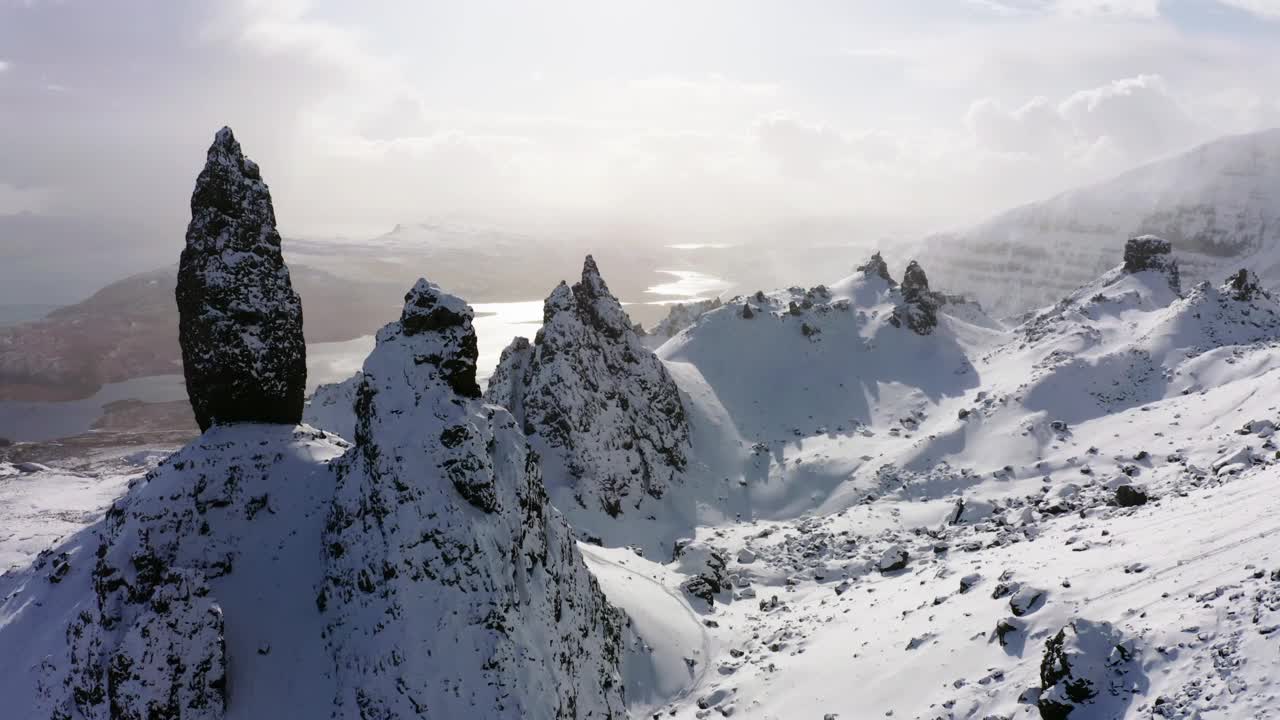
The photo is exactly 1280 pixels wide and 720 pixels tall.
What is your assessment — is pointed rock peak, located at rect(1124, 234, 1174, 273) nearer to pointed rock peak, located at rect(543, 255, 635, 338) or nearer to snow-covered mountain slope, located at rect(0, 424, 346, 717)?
pointed rock peak, located at rect(543, 255, 635, 338)

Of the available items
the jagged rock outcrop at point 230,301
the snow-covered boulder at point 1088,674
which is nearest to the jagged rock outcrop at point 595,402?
the jagged rock outcrop at point 230,301

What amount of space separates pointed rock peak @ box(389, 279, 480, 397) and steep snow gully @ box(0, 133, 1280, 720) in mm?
101

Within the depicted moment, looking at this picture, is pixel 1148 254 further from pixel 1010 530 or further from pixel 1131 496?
pixel 1010 530

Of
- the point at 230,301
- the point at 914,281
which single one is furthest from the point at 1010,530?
the point at 914,281

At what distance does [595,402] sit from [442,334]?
42.4 m

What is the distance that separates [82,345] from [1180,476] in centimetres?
20520

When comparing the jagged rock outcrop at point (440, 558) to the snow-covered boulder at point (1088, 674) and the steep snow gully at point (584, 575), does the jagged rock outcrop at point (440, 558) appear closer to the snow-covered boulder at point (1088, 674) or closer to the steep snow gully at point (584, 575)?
the steep snow gully at point (584, 575)

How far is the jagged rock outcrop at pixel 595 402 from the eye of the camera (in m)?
64.9

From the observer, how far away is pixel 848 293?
105 meters

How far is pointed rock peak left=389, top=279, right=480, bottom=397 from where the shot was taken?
26359 mm

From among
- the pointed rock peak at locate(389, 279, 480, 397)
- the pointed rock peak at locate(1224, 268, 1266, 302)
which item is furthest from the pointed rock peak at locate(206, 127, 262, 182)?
the pointed rock peak at locate(1224, 268, 1266, 302)

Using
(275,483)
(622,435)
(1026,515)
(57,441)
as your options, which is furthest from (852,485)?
(57,441)

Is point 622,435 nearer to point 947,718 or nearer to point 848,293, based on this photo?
point 947,718

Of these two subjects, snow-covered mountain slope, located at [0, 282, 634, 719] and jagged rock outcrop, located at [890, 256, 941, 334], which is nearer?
snow-covered mountain slope, located at [0, 282, 634, 719]
